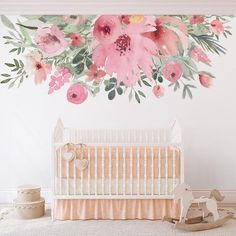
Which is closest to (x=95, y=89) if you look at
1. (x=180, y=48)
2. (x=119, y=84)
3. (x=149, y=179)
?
(x=119, y=84)

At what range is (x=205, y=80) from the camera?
158 inches

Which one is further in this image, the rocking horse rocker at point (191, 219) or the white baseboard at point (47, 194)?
the white baseboard at point (47, 194)

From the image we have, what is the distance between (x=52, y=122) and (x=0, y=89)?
61 cm

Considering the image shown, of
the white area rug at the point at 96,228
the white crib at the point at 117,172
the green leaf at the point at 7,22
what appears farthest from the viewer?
the green leaf at the point at 7,22

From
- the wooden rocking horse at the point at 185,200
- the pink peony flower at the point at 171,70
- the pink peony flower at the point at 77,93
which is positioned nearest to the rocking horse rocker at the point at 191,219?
the wooden rocking horse at the point at 185,200

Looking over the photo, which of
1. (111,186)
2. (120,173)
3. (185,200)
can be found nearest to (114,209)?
(111,186)

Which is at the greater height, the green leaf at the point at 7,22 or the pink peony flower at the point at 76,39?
the green leaf at the point at 7,22

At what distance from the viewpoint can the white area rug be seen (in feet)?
9.72

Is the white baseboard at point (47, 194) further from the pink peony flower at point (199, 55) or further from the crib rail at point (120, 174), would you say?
the pink peony flower at point (199, 55)

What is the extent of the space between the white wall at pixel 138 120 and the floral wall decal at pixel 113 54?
0.30 feet

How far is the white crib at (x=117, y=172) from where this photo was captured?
3.20m

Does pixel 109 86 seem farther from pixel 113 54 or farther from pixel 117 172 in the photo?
pixel 117 172

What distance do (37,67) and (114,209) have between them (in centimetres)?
164

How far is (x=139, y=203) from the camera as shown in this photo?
3262 millimetres
